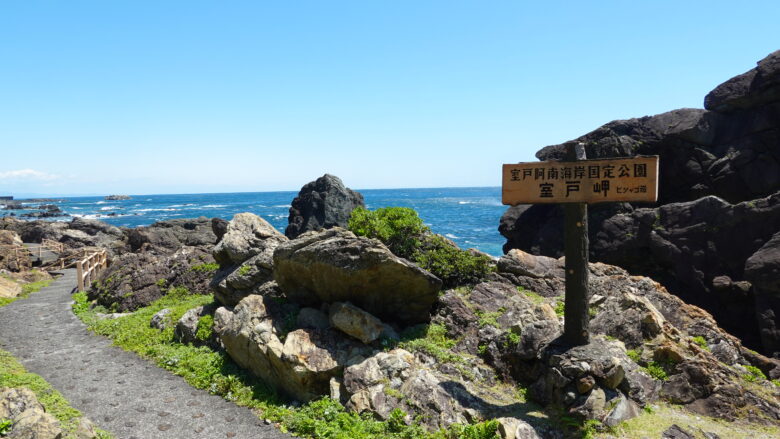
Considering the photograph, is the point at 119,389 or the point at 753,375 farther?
the point at 119,389

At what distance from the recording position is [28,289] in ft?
82.1

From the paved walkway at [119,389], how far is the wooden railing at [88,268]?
627 centimetres

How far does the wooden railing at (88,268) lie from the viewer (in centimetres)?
2398

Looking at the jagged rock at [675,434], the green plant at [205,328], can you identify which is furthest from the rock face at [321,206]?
the jagged rock at [675,434]

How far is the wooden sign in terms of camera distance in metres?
8.95

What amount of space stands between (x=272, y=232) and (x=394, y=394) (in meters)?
10.1

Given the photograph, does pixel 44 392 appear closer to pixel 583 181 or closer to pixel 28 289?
pixel 583 181

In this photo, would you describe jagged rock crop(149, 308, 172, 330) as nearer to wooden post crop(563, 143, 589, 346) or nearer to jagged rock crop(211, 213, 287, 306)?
jagged rock crop(211, 213, 287, 306)

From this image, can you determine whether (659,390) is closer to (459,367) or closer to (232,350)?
(459,367)

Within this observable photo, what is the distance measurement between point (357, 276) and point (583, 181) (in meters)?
5.90

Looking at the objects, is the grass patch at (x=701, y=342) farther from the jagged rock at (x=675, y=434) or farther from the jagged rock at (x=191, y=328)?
the jagged rock at (x=191, y=328)

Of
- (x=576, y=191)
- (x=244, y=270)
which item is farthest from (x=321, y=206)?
(x=576, y=191)

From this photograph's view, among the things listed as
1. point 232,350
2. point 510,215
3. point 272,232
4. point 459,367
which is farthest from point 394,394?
point 510,215

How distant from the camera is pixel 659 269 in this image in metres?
22.9
